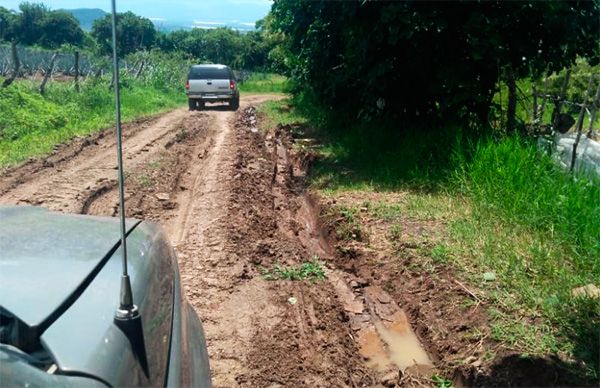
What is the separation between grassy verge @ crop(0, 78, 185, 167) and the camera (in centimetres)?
1247

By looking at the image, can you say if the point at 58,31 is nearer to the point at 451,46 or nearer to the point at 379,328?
the point at 451,46

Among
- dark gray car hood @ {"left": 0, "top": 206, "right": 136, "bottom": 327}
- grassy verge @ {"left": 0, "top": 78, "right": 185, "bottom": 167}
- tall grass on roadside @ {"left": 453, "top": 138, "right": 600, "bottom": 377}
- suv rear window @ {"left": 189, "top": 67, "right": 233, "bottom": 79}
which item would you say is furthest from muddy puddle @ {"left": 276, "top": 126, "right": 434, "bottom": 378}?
suv rear window @ {"left": 189, "top": 67, "right": 233, "bottom": 79}

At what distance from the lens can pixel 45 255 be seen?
79.5 inches

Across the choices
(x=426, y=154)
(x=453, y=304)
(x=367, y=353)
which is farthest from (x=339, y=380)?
(x=426, y=154)

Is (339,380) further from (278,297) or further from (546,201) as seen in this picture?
(546,201)

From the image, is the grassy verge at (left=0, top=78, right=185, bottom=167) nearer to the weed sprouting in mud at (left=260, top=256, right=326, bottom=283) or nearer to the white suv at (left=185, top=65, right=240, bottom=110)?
the white suv at (left=185, top=65, right=240, bottom=110)

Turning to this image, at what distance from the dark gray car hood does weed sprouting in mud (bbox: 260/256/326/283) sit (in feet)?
11.6

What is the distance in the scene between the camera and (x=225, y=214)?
8094 millimetres

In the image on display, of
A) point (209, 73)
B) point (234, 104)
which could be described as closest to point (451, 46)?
point (234, 104)

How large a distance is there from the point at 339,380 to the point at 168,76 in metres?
30.1

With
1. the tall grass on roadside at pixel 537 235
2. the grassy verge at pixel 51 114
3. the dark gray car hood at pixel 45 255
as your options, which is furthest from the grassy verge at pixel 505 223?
the grassy verge at pixel 51 114

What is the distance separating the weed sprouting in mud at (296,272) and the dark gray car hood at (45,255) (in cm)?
354

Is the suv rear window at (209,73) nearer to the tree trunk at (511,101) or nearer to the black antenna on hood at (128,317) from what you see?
the tree trunk at (511,101)

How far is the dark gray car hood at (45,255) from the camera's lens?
1.69 m
